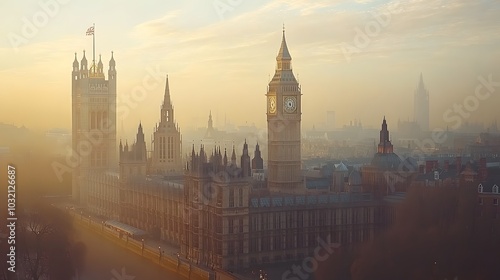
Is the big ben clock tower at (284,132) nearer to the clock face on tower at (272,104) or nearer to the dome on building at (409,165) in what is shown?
the clock face on tower at (272,104)

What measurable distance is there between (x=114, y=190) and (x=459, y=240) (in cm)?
2699

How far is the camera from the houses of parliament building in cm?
3044

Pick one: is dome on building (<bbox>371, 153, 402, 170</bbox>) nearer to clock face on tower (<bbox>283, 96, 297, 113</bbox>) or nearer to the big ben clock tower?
the big ben clock tower

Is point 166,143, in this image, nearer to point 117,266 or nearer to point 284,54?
point 284,54

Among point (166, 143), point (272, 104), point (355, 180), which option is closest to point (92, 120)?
point (166, 143)

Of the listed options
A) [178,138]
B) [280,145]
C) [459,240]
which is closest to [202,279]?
[459,240]

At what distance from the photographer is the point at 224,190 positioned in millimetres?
29578

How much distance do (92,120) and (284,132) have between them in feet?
67.6

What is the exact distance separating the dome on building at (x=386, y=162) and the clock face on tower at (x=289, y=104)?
16.9 feet

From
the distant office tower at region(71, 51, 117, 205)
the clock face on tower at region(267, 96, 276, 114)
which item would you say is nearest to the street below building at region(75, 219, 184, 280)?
the clock face on tower at region(267, 96, 276, 114)

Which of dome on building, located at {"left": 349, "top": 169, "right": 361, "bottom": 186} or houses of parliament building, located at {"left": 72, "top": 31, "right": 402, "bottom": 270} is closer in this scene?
houses of parliament building, located at {"left": 72, "top": 31, "right": 402, "bottom": 270}

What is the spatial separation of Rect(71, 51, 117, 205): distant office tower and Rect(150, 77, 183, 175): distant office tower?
253 inches

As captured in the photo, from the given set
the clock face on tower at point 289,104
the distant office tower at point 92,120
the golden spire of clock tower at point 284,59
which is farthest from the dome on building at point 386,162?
the distant office tower at point 92,120

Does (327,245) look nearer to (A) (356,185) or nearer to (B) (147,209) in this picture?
(A) (356,185)
